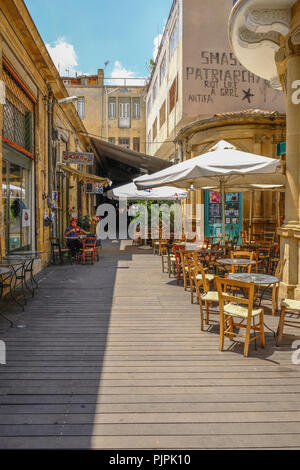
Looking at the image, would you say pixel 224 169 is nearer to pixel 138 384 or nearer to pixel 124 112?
pixel 138 384

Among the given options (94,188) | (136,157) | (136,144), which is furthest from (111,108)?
(94,188)

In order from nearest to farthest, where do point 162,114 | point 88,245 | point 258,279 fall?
point 258,279
point 88,245
point 162,114

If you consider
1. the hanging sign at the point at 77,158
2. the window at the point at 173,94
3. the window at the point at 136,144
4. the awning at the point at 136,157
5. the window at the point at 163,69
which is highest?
the window at the point at 163,69

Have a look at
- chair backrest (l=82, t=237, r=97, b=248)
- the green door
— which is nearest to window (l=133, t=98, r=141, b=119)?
the green door

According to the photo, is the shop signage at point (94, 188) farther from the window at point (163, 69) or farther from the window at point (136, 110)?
the window at point (136, 110)

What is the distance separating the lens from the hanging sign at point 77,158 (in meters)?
11.7

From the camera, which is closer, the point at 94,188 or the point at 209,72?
the point at 209,72

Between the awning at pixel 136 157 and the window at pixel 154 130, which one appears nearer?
the awning at pixel 136 157

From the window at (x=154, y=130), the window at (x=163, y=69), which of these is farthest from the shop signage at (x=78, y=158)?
the window at (x=154, y=130)

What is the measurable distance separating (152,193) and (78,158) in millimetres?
3140

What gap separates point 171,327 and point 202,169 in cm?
293

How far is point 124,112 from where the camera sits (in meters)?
30.7

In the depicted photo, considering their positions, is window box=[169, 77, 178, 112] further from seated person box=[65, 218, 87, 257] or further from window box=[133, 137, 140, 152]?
window box=[133, 137, 140, 152]
